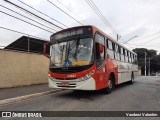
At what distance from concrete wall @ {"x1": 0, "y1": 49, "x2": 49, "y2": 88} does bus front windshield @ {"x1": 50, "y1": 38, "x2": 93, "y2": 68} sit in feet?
13.5

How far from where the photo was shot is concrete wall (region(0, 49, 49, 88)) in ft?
37.6

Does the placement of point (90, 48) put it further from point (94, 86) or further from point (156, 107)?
point (156, 107)

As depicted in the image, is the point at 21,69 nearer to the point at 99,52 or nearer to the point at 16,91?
the point at 16,91

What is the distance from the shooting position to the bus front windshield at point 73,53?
808cm

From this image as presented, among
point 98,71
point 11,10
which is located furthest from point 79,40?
point 11,10

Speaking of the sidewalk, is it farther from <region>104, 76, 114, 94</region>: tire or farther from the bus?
<region>104, 76, 114, 94</region>: tire

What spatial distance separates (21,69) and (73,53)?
19.3 ft

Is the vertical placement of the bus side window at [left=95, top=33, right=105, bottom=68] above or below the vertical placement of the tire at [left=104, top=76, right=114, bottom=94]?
above

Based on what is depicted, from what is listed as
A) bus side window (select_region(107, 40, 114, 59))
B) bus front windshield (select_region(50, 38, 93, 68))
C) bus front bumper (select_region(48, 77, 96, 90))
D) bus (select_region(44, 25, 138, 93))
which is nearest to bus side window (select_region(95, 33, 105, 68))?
bus (select_region(44, 25, 138, 93))

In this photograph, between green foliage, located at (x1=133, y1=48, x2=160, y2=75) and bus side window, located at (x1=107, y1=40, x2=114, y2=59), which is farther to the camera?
green foliage, located at (x1=133, y1=48, x2=160, y2=75)

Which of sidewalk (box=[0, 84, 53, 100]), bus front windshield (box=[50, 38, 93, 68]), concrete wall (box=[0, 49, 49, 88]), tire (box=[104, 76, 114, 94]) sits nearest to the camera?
bus front windshield (box=[50, 38, 93, 68])

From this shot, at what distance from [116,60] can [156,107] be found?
199 inches

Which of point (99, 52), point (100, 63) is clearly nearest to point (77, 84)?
point (100, 63)

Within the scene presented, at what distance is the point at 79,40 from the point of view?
333 inches
